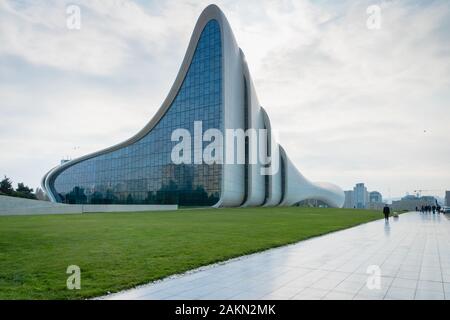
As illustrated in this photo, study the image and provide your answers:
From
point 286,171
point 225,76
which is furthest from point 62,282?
point 286,171

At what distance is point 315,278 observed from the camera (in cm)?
674

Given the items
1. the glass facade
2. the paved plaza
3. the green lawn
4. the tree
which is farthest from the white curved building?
the paved plaza

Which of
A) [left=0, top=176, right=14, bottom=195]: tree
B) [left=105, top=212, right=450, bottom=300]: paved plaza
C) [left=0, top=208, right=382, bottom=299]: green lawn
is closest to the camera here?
[left=105, top=212, right=450, bottom=300]: paved plaza

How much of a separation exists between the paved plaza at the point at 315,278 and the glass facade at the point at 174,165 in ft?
127

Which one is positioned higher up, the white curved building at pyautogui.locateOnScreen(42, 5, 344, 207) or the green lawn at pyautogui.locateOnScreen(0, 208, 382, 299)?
the white curved building at pyautogui.locateOnScreen(42, 5, 344, 207)

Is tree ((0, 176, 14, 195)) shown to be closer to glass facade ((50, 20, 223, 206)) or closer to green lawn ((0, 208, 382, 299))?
glass facade ((50, 20, 223, 206))

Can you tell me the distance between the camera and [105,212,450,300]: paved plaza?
18.5 feet

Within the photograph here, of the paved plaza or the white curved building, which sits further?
the white curved building

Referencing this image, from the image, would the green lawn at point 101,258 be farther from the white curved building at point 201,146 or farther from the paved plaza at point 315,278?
the white curved building at point 201,146

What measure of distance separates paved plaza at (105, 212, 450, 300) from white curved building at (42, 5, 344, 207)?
38.5m
